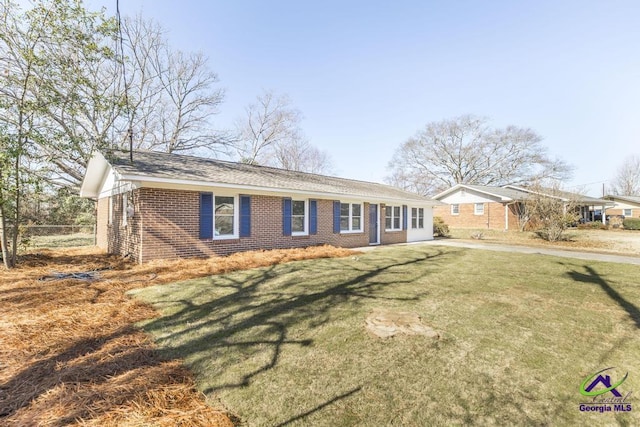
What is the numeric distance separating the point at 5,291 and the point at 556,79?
21.1 meters

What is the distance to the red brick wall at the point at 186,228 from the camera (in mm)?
8344

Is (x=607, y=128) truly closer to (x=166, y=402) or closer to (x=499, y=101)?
(x=499, y=101)

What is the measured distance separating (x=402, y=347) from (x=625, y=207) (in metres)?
48.3

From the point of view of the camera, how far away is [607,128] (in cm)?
2328

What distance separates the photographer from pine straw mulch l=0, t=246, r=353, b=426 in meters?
2.32

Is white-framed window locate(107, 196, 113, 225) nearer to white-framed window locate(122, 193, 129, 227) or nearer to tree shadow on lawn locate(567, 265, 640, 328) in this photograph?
white-framed window locate(122, 193, 129, 227)

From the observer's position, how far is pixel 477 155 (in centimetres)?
3809

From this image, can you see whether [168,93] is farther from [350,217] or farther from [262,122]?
[350,217]

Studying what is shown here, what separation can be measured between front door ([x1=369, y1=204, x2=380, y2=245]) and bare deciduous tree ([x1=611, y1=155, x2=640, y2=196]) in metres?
65.4

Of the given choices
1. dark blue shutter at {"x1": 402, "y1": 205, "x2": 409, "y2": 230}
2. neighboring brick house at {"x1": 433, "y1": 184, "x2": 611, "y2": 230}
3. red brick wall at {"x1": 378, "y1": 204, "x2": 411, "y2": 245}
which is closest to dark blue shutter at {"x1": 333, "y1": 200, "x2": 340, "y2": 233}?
red brick wall at {"x1": 378, "y1": 204, "x2": 411, "y2": 245}

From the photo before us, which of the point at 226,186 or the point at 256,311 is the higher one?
the point at 226,186

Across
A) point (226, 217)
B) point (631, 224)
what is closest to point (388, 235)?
point (226, 217)

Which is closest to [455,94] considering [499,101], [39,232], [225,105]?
[499,101]

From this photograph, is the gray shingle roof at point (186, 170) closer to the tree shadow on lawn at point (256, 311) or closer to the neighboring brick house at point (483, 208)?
the tree shadow on lawn at point (256, 311)
